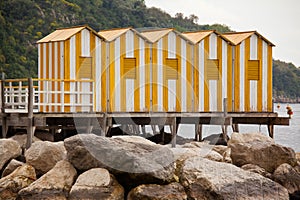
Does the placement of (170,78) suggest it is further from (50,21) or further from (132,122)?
(50,21)

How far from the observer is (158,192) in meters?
19.9

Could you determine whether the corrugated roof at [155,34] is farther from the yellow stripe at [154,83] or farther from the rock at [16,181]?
the rock at [16,181]

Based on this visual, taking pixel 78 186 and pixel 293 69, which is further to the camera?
pixel 293 69

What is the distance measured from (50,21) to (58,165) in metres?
56.5

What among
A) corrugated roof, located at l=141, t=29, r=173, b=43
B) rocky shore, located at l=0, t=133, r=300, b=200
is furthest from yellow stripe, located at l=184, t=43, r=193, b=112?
rocky shore, located at l=0, t=133, r=300, b=200

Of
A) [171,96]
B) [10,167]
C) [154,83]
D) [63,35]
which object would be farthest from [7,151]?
[171,96]

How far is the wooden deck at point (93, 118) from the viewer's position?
26.6m

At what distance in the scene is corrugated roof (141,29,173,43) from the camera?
101 feet

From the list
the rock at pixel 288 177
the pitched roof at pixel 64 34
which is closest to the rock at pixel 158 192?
the rock at pixel 288 177

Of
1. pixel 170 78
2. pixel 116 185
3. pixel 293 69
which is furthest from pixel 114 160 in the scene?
pixel 293 69

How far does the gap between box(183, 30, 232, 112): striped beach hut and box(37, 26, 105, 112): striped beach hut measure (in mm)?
4397

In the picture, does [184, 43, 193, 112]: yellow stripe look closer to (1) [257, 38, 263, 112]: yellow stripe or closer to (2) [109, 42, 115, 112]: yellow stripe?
(2) [109, 42, 115, 112]: yellow stripe

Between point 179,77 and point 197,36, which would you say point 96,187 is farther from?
point 197,36

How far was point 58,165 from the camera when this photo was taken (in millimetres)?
20969
